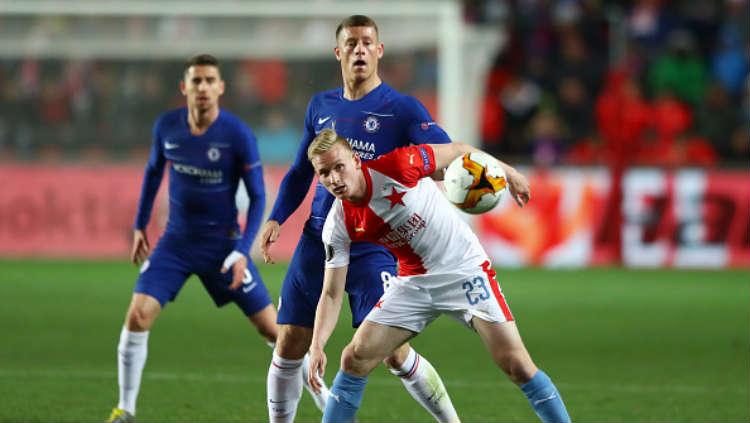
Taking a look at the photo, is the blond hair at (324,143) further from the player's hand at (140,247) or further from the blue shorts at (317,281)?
the player's hand at (140,247)

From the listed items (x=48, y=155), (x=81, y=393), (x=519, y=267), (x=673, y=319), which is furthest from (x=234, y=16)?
(x=81, y=393)

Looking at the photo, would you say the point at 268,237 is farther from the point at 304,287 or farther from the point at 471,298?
the point at 471,298

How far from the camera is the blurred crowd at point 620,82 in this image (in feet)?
58.9

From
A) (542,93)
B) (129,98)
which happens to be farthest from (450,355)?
(542,93)

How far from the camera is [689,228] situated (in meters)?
16.7

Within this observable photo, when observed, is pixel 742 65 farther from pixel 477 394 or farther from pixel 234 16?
pixel 477 394

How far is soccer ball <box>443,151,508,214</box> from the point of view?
5.34 m

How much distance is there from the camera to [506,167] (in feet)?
18.1

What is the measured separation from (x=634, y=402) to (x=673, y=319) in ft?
14.8

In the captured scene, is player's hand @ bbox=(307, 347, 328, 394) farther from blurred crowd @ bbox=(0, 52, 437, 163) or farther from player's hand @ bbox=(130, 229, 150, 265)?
blurred crowd @ bbox=(0, 52, 437, 163)

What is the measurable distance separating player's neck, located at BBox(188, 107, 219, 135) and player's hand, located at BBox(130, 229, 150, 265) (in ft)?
2.44

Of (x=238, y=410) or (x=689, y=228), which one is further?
(x=689, y=228)

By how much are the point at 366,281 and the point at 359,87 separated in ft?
3.26

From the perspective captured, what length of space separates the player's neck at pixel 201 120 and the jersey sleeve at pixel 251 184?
21 centimetres
